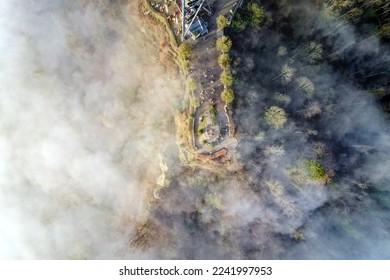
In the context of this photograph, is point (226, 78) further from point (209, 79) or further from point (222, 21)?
point (222, 21)

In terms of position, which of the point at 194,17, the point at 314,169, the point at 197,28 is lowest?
the point at 314,169

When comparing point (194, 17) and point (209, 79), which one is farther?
point (209, 79)

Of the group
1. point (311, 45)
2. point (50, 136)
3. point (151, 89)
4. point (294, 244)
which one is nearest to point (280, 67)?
point (311, 45)

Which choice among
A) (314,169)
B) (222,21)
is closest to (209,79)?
(222,21)

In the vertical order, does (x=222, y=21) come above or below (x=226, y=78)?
above

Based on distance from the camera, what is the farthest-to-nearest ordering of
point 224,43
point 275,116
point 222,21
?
point 275,116 < point 224,43 < point 222,21

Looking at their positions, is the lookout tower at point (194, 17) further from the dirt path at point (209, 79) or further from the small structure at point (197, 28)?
the dirt path at point (209, 79)

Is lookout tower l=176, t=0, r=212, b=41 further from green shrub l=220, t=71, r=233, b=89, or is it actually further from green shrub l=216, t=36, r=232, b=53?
green shrub l=220, t=71, r=233, b=89

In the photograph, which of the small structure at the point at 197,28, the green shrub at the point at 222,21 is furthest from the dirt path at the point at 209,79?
the green shrub at the point at 222,21
